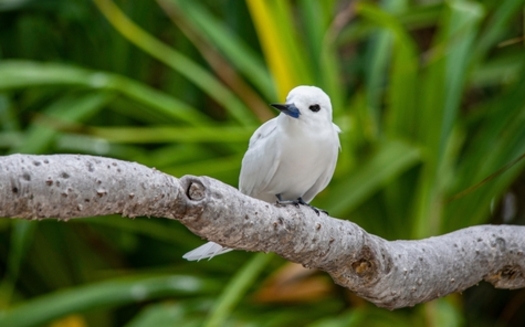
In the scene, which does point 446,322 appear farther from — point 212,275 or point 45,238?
point 45,238

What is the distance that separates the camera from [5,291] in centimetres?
217

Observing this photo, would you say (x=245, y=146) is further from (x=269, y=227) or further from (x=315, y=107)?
(x=269, y=227)

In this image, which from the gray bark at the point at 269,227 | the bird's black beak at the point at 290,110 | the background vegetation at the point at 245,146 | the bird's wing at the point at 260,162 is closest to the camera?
the gray bark at the point at 269,227

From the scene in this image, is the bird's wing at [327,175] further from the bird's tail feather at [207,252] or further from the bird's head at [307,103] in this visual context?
the bird's tail feather at [207,252]

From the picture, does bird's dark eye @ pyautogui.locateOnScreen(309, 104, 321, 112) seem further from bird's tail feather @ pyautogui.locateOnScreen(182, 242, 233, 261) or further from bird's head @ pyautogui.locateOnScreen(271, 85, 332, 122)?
bird's tail feather @ pyautogui.locateOnScreen(182, 242, 233, 261)

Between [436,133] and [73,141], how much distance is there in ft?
3.18

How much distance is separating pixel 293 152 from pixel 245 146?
724 millimetres

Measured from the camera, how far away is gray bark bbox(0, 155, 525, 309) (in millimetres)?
584

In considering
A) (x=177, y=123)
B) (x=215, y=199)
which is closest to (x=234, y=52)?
(x=177, y=123)

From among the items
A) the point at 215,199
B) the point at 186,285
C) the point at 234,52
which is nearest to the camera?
the point at 215,199

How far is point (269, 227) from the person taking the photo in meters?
0.79

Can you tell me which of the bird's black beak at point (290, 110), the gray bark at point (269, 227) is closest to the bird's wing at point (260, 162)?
the bird's black beak at point (290, 110)

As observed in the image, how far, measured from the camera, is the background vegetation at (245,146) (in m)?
1.68

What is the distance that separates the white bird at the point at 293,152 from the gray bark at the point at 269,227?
174mm
